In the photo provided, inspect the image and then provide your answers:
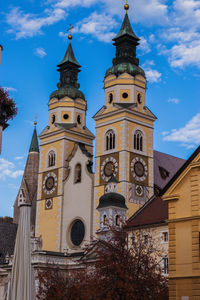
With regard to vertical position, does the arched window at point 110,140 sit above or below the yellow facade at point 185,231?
above

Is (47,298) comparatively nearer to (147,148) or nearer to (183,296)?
(183,296)

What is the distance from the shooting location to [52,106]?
233 feet

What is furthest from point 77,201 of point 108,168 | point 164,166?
point 164,166

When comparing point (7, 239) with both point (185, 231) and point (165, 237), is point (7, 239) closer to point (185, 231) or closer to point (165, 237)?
point (165, 237)

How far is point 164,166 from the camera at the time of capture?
66.9 metres

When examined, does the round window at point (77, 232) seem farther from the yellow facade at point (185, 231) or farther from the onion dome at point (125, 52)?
the yellow facade at point (185, 231)

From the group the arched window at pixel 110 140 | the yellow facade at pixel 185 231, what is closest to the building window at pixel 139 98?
the arched window at pixel 110 140

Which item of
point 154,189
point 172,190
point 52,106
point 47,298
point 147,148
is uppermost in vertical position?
point 52,106

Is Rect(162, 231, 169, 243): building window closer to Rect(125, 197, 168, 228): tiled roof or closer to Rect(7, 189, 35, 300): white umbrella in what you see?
Rect(125, 197, 168, 228): tiled roof

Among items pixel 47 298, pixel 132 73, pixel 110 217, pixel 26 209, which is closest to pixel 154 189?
pixel 110 217

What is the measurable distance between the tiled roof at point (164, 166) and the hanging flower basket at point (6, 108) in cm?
4900

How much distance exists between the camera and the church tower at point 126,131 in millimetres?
59594

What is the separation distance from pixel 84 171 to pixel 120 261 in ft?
97.7

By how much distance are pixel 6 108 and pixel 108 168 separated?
4670cm
